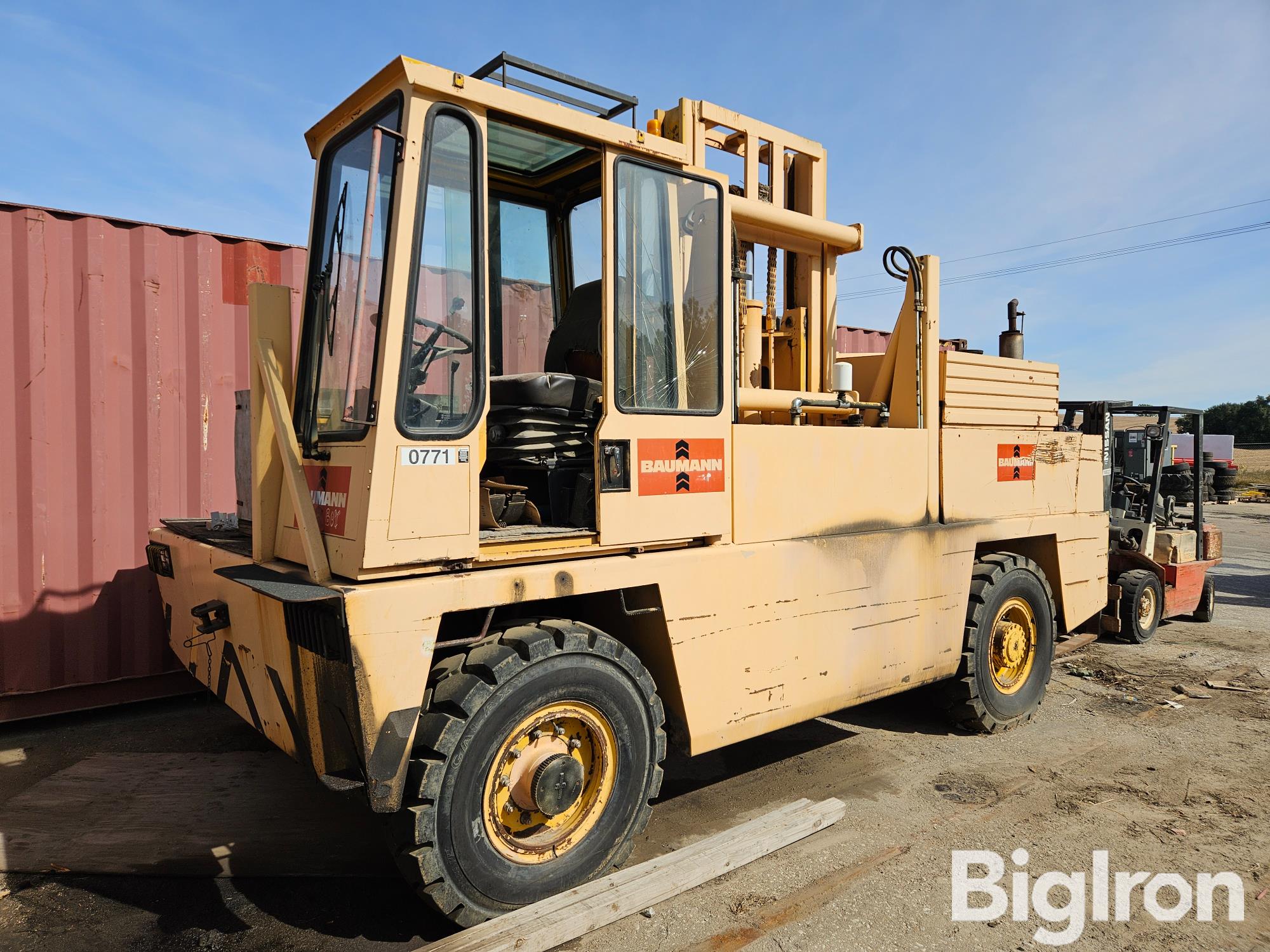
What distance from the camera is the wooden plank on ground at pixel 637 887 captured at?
2893 mm

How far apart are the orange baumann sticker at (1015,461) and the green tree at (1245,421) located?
2060 inches

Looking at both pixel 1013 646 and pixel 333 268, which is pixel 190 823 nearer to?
pixel 333 268

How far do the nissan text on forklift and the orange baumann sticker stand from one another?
222 mm

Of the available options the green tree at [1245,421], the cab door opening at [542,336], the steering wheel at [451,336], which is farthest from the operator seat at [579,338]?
the green tree at [1245,421]

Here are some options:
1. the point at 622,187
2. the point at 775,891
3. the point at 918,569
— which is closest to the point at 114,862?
the point at 775,891

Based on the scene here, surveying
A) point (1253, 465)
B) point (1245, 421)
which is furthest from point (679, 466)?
point (1245, 421)

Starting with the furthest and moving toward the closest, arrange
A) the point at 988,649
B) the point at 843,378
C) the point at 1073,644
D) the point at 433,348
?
the point at 1073,644 → the point at 988,649 → the point at 843,378 → the point at 433,348

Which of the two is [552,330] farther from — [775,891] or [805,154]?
[775,891]

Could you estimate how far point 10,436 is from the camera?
5375 millimetres

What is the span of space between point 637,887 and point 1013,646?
3.41m

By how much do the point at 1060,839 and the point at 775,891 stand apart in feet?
4.87

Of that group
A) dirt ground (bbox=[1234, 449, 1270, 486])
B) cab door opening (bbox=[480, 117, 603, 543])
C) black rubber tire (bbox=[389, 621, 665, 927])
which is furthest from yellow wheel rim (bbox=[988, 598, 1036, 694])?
dirt ground (bbox=[1234, 449, 1270, 486])

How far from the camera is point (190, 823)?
410cm

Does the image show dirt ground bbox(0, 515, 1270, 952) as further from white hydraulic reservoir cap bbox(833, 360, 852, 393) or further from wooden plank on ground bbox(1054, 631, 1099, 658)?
white hydraulic reservoir cap bbox(833, 360, 852, 393)
